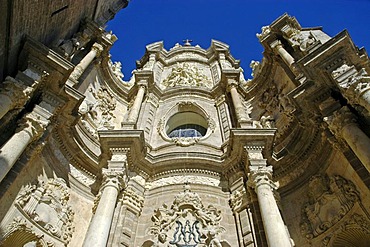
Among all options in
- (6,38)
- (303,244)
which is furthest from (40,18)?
(303,244)

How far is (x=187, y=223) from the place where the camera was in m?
10.7

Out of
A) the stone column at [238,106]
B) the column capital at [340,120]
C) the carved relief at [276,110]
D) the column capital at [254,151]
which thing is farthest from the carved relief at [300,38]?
the column capital at [254,151]

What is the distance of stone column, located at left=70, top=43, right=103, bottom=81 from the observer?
14.1 metres

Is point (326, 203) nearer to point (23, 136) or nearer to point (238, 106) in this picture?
point (238, 106)

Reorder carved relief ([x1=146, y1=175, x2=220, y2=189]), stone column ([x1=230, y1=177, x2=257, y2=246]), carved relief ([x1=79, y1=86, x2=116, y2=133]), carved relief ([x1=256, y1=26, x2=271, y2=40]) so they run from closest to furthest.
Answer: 1. stone column ([x1=230, y1=177, x2=257, y2=246])
2. carved relief ([x1=146, y1=175, x2=220, y2=189])
3. carved relief ([x1=79, y1=86, x2=116, y2=133])
4. carved relief ([x1=256, y1=26, x2=271, y2=40])

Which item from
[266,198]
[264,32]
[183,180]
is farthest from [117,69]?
[266,198]

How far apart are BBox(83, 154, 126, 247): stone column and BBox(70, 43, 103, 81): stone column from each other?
4334mm

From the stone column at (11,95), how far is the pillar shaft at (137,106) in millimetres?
5853

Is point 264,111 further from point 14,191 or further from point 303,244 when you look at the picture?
point 14,191

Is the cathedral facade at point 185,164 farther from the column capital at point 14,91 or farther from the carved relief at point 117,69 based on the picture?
the carved relief at point 117,69

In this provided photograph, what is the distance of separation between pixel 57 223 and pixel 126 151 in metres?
3.09

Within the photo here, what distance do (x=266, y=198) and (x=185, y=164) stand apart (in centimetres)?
360

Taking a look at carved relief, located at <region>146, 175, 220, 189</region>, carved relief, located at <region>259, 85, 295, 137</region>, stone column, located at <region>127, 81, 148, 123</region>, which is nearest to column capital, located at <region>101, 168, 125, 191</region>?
carved relief, located at <region>146, 175, 220, 189</region>

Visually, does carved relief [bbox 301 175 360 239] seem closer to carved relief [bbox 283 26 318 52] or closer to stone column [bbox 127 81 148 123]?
carved relief [bbox 283 26 318 52]
